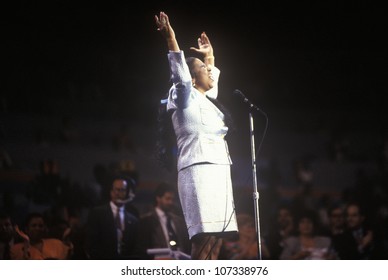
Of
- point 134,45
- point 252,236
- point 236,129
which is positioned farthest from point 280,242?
point 134,45

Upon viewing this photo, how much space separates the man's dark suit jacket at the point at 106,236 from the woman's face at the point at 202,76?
32.2 inches

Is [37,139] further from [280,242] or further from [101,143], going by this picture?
[280,242]

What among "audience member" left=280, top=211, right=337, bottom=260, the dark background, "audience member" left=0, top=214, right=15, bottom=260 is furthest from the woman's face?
"audience member" left=0, top=214, right=15, bottom=260

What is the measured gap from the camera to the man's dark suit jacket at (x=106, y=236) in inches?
159

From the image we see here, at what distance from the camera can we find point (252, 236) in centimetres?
411

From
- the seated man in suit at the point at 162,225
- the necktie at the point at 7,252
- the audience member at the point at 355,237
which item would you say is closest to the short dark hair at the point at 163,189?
the seated man in suit at the point at 162,225

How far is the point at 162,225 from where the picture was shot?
411 cm

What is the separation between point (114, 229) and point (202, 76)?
977 millimetres

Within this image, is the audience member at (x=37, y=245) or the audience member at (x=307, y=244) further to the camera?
the audience member at (x=307, y=244)

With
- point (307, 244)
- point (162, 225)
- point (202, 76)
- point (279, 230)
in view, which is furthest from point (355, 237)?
point (202, 76)

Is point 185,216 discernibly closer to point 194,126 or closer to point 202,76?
point 194,126

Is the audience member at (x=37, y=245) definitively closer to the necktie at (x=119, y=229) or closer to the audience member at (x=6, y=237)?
the audience member at (x=6, y=237)

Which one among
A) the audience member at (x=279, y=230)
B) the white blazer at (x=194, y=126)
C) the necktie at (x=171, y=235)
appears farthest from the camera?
the audience member at (x=279, y=230)

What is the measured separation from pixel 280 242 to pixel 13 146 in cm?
161
